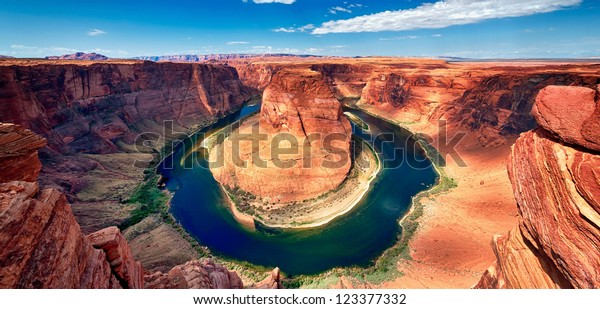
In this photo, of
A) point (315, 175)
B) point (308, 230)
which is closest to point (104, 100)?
point (315, 175)

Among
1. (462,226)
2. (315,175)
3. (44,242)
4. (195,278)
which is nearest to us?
(44,242)

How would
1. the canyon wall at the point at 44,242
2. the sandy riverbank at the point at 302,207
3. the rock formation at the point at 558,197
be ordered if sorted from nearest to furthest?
the canyon wall at the point at 44,242
the rock formation at the point at 558,197
the sandy riverbank at the point at 302,207

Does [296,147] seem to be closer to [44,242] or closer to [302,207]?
[302,207]

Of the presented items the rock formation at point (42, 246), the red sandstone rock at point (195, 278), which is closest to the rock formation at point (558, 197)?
the red sandstone rock at point (195, 278)

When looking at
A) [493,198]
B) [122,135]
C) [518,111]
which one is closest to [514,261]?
[493,198]

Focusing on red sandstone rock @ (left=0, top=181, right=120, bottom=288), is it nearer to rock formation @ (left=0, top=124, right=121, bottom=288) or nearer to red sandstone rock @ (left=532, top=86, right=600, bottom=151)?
rock formation @ (left=0, top=124, right=121, bottom=288)

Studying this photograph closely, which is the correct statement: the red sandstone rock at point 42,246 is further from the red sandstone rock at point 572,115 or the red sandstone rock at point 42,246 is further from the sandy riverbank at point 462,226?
the sandy riverbank at point 462,226
